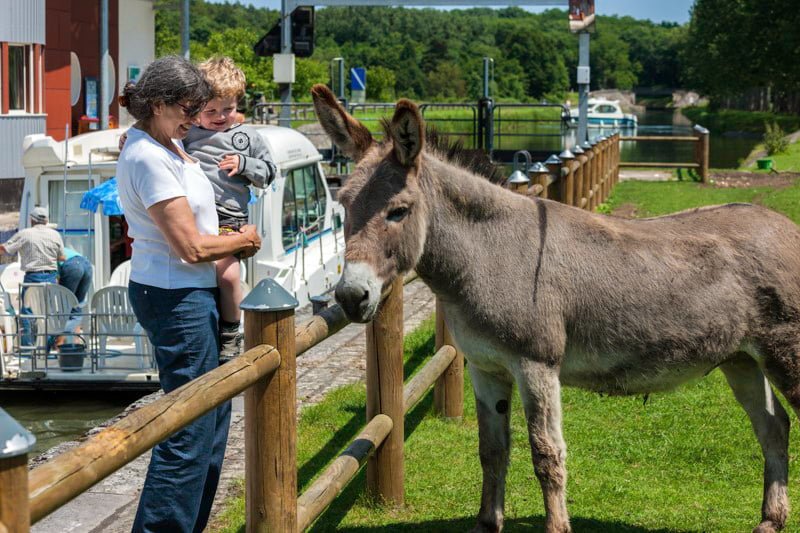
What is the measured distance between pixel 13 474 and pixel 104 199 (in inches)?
355

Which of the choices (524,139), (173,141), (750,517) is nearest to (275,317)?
(173,141)

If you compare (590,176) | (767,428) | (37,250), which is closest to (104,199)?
(37,250)

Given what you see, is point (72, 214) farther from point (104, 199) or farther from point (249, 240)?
point (249, 240)

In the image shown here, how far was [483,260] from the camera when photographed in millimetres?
4383

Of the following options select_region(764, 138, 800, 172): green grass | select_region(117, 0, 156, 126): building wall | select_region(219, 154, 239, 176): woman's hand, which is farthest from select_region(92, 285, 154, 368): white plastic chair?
select_region(764, 138, 800, 172): green grass

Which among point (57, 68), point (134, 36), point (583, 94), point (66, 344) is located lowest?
point (66, 344)

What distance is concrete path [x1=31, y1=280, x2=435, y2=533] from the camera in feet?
17.6

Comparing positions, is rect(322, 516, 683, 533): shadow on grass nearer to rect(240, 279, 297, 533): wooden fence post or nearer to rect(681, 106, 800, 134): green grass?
rect(240, 279, 297, 533): wooden fence post

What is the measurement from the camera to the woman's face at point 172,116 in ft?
12.5

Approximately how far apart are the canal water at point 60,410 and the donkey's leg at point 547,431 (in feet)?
23.3

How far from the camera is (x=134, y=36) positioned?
32.7 m

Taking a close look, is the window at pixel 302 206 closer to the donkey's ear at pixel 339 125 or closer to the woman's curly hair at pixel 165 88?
the donkey's ear at pixel 339 125

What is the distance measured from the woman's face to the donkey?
23.4 inches

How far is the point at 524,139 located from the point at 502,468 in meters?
46.6
